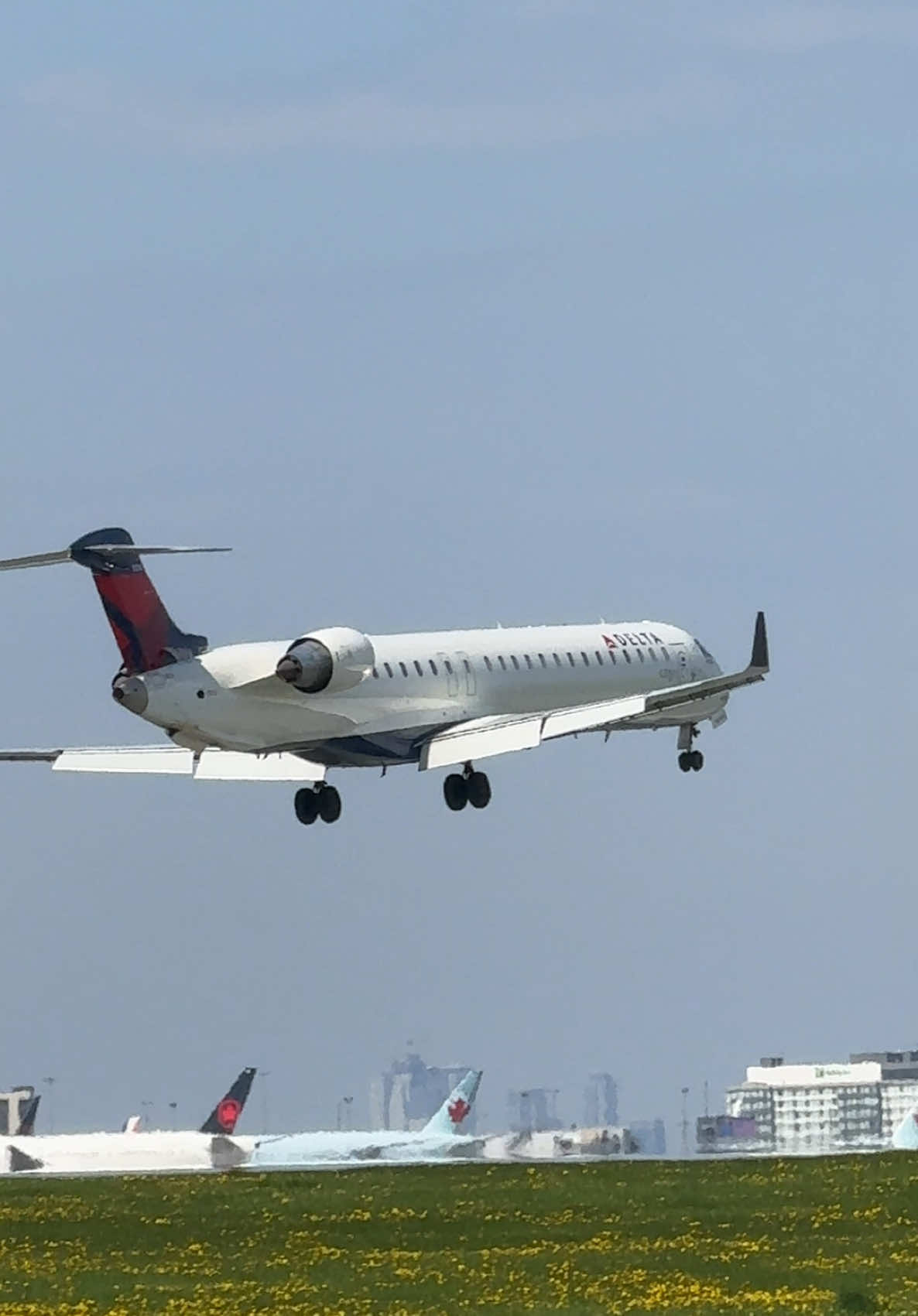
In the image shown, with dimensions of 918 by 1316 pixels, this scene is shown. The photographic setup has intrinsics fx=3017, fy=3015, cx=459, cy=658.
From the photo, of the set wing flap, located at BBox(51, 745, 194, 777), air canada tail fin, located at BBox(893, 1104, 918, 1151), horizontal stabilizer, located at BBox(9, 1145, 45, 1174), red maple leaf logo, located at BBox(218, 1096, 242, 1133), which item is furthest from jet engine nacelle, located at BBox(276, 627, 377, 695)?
red maple leaf logo, located at BBox(218, 1096, 242, 1133)

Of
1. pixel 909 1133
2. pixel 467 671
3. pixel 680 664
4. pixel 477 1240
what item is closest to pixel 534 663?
pixel 467 671

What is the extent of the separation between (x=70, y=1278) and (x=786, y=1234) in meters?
11.4

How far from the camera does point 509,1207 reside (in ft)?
171

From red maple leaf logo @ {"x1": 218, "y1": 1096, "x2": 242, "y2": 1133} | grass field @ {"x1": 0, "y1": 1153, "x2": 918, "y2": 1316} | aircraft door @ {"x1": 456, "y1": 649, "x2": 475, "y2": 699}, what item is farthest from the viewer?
red maple leaf logo @ {"x1": 218, "y1": 1096, "x2": 242, "y2": 1133}

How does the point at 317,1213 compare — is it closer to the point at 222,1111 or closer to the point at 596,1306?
the point at 596,1306

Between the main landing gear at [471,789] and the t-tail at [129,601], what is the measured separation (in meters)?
9.44

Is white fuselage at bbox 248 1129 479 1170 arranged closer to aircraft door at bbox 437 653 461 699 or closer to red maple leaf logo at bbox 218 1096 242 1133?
red maple leaf logo at bbox 218 1096 242 1133

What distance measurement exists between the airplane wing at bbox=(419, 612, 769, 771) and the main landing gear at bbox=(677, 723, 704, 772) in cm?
785

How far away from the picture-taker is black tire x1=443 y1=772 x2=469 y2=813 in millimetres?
80000

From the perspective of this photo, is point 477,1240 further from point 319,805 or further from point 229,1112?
point 229,1112

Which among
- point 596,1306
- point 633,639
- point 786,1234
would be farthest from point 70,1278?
point 633,639

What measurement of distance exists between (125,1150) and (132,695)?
64703 mm

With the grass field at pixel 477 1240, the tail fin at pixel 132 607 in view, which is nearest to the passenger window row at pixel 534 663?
the tail fin at pixel 132 607

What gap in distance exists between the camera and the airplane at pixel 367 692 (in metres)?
72.4
